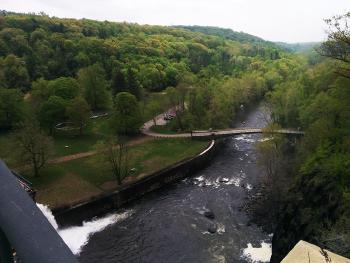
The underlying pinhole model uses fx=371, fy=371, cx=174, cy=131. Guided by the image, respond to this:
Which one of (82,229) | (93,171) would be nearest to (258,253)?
(82,229)

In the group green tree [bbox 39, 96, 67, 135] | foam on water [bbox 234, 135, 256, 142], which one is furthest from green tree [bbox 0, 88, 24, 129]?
foam on water [bbox 234, 135, 256, 142]

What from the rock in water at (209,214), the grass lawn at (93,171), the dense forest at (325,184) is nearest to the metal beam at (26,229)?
the dense forest at (325,184)

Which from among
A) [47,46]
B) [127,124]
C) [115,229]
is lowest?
[115,229]

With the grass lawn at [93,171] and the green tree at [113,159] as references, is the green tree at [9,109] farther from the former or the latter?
the green tree at [113,159]

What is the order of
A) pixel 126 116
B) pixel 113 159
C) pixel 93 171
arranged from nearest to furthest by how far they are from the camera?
1. pixel 113 159
2. pixel 93 171
3. pixel 126 116

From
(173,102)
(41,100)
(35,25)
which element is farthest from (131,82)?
(35,25)

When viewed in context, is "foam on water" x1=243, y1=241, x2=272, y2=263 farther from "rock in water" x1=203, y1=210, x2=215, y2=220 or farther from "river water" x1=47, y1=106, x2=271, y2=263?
"rock in water" x1=203, y1=210, x2=215, y2=220

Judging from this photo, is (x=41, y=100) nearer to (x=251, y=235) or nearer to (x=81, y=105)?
(x=81, y=105)

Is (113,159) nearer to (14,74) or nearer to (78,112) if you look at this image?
(78,112)
